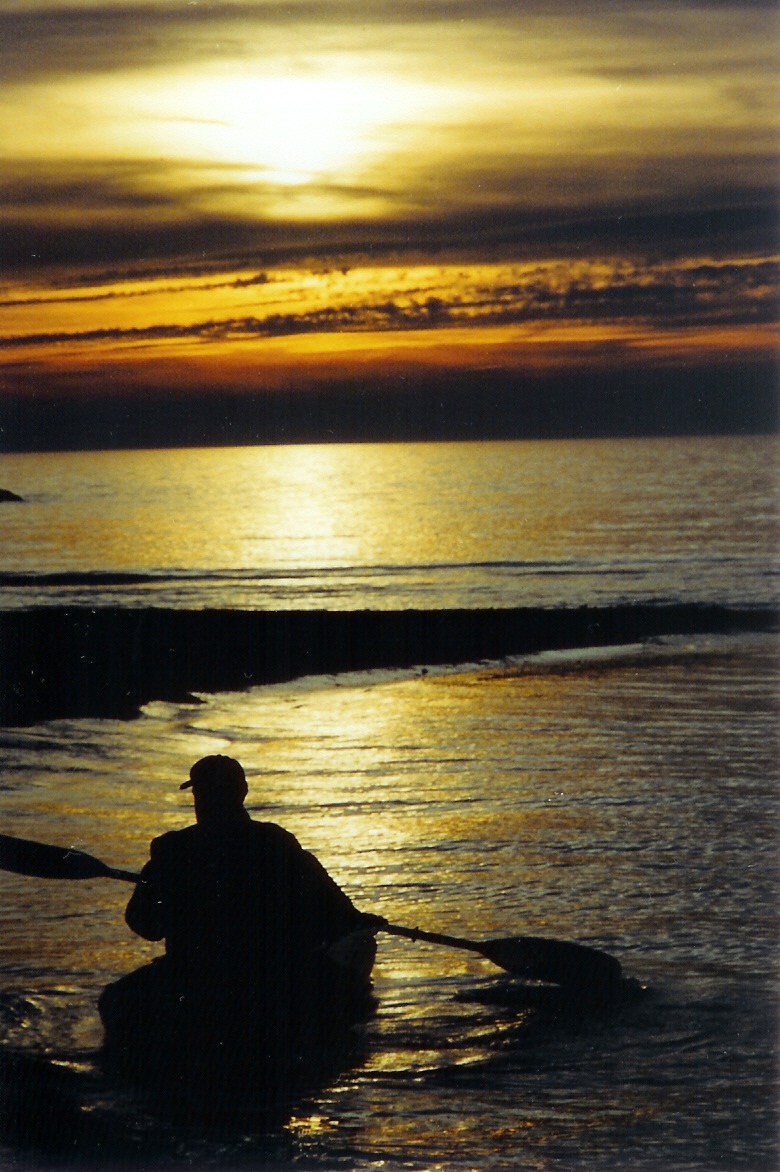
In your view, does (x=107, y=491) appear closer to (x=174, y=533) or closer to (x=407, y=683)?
(x=174, y=533)

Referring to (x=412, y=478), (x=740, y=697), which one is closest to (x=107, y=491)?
(x=412, y=478)

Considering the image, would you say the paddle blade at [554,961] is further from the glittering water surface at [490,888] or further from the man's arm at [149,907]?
the man's arm at [149,907]

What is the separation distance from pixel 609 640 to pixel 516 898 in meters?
21.7

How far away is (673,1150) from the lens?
340 inches

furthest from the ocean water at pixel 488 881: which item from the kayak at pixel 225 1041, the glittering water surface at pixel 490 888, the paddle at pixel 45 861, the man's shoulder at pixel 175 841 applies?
the man's shoulder at pixel 175 841

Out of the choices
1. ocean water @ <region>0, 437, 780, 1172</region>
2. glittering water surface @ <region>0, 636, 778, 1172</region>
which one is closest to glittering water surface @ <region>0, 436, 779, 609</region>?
ocean water @ <region>0, 437, 780, 1172</region>

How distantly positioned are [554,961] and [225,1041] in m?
2.61

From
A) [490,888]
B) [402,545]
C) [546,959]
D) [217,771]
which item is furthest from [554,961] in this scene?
[402,545]

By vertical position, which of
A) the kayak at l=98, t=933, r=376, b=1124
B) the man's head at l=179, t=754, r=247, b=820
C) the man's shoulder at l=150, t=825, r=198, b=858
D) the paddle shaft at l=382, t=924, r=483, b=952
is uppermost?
the man's head at l=179, t=754, r=247, b=820

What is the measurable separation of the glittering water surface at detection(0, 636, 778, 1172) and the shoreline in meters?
2.08

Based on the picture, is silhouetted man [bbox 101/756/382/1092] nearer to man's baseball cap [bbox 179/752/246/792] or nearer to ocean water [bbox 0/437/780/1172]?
man's baseball cap [bbox 179/752/246/792]

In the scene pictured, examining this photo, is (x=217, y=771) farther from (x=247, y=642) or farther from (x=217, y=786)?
(x=247, y=642)

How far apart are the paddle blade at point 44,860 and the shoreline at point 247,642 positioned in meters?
12.4

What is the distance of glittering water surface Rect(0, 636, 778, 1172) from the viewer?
904 centimetres
